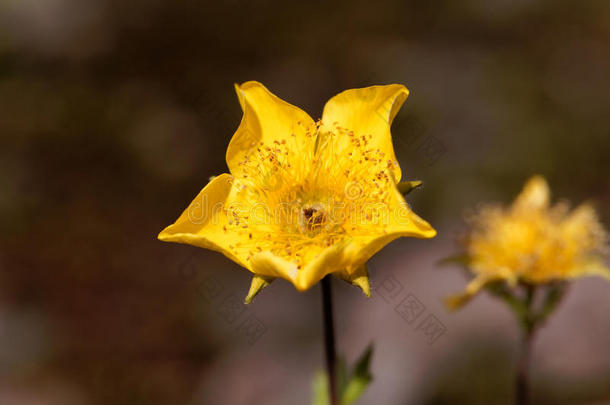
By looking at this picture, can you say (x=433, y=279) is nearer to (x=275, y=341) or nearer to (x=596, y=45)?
(x=275, y=341)

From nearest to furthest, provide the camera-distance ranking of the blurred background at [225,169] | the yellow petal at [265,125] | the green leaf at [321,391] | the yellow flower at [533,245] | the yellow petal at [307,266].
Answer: the yellow petal at [307,266] → the yellow petal at [265,125] → the green leaf at [321,391] → the yellow flower at [533,245] → the blurred background at [225,169]

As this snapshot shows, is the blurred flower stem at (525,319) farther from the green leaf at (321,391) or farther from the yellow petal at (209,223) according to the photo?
the yellow petal at (209,223)

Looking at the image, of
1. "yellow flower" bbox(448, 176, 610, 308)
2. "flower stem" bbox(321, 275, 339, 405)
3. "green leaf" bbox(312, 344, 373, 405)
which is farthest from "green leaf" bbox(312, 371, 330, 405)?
"yellow flower" bbox(448, 176, 610, 308)

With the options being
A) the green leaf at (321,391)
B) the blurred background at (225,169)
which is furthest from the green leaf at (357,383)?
the blurred background at (225,169)

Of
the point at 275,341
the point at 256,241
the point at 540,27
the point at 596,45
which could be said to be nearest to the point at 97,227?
the point at 275,341

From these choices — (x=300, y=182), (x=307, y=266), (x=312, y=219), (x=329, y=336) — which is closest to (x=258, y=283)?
(x=307, y=266)

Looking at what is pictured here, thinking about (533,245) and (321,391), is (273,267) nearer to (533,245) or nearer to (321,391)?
(321,391)
